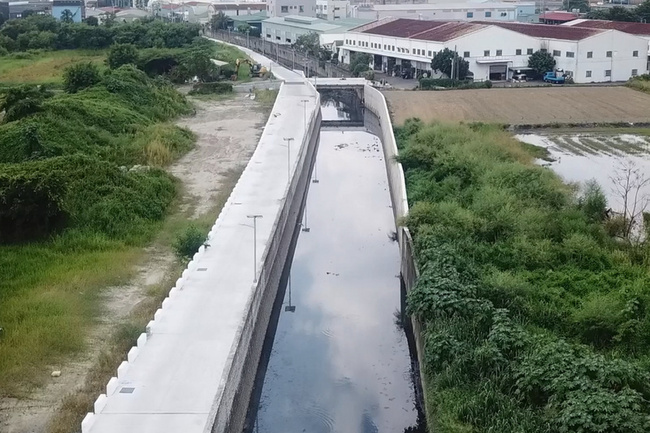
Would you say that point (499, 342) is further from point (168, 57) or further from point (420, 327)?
point (168, 57)

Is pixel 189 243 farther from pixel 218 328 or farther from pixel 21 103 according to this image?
pixel 21 103

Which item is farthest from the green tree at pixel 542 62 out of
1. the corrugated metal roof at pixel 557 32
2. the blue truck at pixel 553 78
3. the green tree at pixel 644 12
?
the green tree at pixel 644 12

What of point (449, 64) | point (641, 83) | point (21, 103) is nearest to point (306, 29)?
point (449, 64)

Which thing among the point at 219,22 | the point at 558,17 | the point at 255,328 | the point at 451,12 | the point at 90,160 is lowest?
the point at 255,328

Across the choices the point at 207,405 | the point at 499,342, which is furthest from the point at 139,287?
the point at 499,342

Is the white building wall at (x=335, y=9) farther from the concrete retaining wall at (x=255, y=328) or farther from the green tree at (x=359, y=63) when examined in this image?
the concrete retaining wall at (x=255, y=328)

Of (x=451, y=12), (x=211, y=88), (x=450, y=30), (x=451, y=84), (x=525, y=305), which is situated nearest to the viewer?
(x=525, y=305)

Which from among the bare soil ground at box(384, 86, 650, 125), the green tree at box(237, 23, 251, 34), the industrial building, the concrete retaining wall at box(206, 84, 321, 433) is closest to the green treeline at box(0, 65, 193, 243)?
the concrete retaining wall at box(206, 84, 321, 433)
